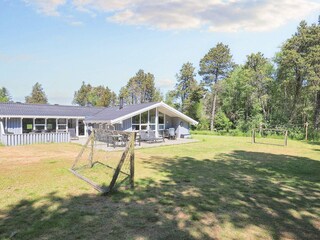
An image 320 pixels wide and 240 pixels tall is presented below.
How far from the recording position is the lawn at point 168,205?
4.53 meters

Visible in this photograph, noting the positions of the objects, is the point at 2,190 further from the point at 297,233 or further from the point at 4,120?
the point at 4,120

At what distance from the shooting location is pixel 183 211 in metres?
5.52

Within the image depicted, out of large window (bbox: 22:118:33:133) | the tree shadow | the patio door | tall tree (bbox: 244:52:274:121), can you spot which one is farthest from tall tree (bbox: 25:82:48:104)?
the tree shadow

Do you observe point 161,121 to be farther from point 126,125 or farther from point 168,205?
point 168,205

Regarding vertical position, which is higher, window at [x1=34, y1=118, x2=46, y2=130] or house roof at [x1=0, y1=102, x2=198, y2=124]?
house roof at [x1=0, y1=102, x2=198, y2=124]

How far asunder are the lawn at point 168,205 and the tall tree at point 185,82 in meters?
34.3

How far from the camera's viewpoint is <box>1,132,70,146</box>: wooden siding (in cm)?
1736

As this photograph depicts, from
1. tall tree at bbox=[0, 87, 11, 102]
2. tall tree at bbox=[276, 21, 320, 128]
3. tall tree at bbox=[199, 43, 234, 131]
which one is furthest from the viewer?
tall tree at bbox=[0, 87, 11, 102]

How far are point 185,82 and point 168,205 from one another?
39844 mm

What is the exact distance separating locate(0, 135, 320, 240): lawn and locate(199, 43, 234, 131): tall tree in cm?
3034

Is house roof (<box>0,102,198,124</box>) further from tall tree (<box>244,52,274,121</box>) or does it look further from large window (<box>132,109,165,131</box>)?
tall tree (<box>244,52,274,121</box>)

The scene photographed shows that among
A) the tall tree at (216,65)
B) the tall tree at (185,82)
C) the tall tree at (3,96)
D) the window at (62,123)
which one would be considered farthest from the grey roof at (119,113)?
the tall tree at (3,96)

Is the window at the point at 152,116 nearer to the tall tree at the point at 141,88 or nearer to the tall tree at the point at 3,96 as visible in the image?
the tall tree at the point at 141,88

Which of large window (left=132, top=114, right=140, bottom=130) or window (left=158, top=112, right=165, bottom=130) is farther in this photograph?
window (left=158, top=112, right=165, bottom=130)
